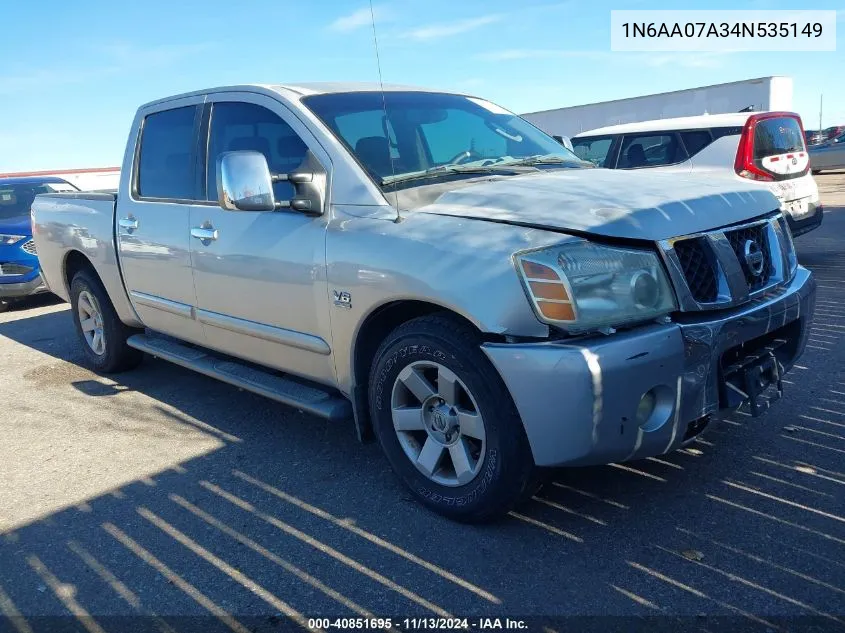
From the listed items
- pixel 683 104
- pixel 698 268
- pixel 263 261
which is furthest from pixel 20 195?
pixel 683 104

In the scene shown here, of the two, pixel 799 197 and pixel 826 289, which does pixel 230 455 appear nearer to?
pixel 826 289

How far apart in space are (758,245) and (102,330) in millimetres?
4520

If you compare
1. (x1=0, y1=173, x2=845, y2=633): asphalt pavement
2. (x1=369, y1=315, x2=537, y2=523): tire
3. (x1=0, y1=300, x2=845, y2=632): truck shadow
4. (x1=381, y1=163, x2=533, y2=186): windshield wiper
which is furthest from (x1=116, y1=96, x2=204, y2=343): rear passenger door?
(x1=369, y1=315, x2=537, y2=523): tire

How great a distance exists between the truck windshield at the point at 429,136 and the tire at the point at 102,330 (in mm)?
2612

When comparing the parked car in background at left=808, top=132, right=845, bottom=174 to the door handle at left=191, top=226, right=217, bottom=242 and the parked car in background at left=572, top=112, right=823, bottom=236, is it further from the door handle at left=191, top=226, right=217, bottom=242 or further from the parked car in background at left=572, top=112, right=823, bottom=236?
the door handle at left=191, top=226, right=217, bottom=242

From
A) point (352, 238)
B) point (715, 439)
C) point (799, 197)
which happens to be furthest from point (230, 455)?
point (799, 197)

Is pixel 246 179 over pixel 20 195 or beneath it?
over

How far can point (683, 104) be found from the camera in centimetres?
2133

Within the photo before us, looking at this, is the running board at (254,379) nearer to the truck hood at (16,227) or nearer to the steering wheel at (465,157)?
the steering wheel at (465,157)

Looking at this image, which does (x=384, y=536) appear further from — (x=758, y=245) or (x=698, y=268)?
(x=758, y=245)

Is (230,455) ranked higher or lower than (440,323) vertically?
lower

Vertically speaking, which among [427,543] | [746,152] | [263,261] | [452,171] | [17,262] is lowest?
[427,543]

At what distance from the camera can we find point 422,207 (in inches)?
125

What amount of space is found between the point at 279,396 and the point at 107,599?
4.04 feet
